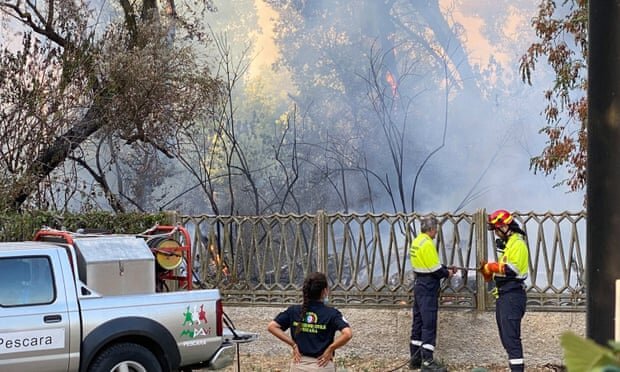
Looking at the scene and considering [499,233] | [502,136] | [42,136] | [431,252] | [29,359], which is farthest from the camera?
[502,136]

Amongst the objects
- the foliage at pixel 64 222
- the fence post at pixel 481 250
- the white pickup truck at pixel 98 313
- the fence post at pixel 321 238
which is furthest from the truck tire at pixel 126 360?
the fence post at pixel 481 250

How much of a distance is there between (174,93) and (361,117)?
4.11m

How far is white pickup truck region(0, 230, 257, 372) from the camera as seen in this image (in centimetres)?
740

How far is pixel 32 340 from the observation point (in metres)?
7.37

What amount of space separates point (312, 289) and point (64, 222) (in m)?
6.70

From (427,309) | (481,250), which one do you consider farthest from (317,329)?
(481,250)

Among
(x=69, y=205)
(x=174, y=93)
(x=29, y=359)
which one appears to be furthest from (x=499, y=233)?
(x=69, y=205)

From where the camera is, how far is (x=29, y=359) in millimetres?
7312

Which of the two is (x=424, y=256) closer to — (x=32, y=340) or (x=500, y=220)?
(x=500, y=220)

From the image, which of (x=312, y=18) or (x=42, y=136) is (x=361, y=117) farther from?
(x=42, y=136)

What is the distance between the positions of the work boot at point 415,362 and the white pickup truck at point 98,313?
299 cm

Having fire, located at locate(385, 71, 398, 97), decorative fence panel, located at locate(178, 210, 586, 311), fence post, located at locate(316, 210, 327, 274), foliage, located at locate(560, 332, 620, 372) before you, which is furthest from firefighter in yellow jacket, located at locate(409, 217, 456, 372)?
foliage, located at locate(560, 332, 620, 372)

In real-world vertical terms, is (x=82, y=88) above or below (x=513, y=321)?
above

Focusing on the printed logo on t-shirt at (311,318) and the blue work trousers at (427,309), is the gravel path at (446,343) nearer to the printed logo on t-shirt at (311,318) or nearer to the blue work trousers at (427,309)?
the blue work trousers at (427,309)
